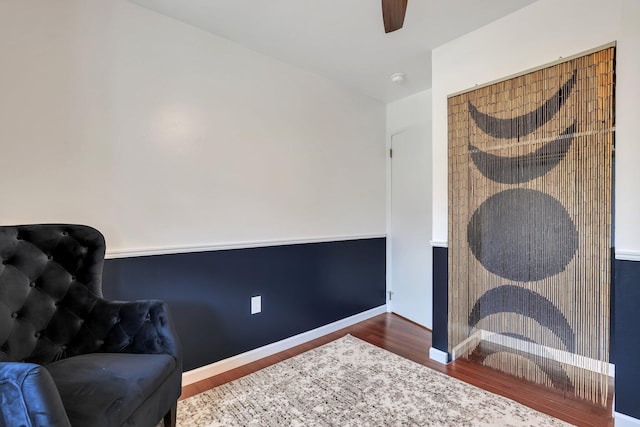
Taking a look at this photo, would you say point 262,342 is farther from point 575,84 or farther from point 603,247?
point 575,84

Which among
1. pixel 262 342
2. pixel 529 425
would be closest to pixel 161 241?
pixel 262 342

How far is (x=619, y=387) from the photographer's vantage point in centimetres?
151

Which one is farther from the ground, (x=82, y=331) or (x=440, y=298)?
(x=82, y=331)

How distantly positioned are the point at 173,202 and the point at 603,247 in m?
2.46

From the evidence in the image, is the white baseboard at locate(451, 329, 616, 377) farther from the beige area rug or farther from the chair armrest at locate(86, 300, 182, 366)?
the chair armrest at locate(86, 300, 182, 366)

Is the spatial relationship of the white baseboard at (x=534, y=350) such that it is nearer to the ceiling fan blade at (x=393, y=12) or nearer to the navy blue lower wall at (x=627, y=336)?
the navy blue lower wall at (x=627, y=336)

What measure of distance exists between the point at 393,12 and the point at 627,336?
1.91 meters

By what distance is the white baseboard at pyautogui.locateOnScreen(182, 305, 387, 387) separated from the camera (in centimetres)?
200

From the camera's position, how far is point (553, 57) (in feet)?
5.73

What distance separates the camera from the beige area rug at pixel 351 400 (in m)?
1.59

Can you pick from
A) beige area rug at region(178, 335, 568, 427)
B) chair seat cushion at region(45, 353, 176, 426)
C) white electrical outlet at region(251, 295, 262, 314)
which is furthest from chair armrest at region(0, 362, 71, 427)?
white electrical outlet at region(251, 295, 262, 314)

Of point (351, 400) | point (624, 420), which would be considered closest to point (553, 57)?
point (624, 420)

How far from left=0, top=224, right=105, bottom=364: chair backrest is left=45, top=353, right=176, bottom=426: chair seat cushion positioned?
15cm

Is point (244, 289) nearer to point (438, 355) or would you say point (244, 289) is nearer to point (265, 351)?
point (265, 351)
